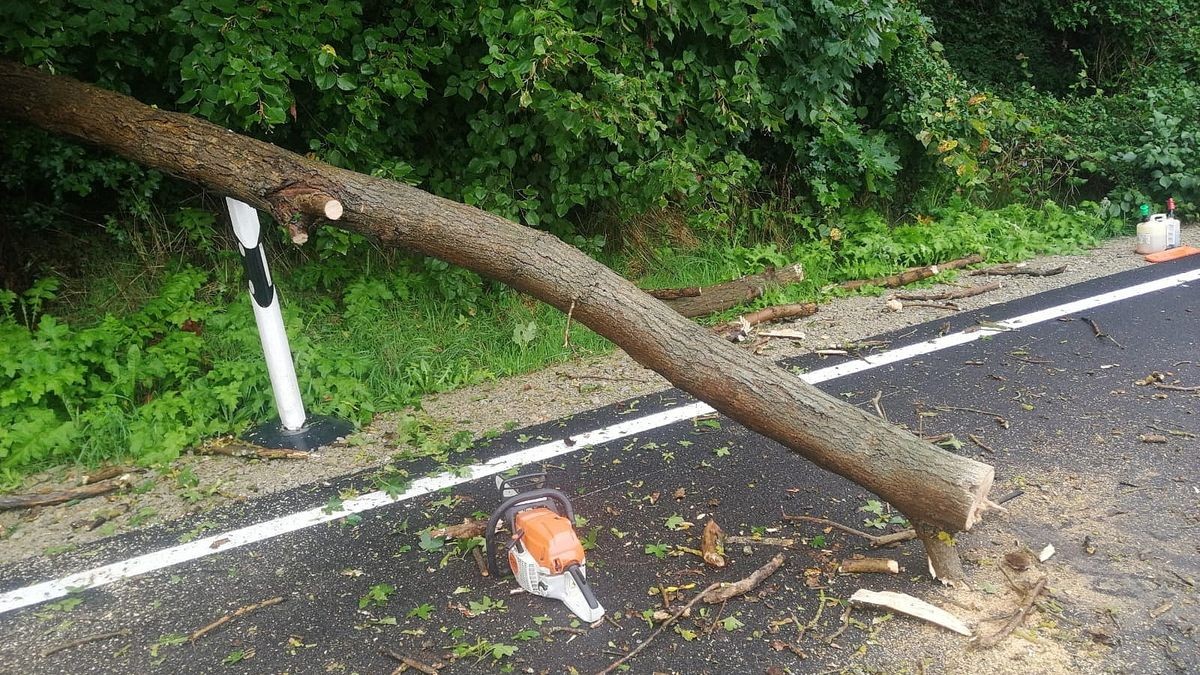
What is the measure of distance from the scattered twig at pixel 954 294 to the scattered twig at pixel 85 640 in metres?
5.27

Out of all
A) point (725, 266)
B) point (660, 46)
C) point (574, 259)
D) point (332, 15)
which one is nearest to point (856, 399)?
point (574, 259)

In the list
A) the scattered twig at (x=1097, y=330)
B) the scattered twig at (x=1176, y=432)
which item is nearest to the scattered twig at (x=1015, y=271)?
the scattered twig at (x=1097, y=330)

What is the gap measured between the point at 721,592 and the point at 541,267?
1.60m

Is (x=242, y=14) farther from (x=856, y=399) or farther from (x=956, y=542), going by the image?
(x=956, y=542)

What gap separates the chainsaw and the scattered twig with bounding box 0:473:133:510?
6.93 ft

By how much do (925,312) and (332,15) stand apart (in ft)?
14.2

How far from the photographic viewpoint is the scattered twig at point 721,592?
2895 millimetres

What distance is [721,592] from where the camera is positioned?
3.11 m

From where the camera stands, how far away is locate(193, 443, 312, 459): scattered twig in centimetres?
435

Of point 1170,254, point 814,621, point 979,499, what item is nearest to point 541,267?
point 814,621

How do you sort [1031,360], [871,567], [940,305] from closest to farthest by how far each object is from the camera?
[871,567] < [1031,360] < [940,305]

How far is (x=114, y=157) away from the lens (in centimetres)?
584

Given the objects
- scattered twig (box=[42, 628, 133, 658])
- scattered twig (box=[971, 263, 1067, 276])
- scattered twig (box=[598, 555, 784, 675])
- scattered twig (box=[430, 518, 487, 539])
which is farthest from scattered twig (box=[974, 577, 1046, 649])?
scattered twig (box=[971, 263, 1067, 276])

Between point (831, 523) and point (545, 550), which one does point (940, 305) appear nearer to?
point (831, 523)
